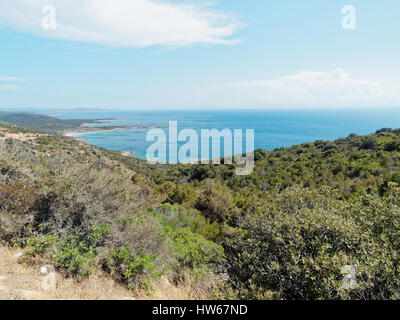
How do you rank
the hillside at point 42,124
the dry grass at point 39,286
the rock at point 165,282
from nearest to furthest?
the dry grass at point 39,286 → the rock at point 165,282 → the hillside at point 42,124

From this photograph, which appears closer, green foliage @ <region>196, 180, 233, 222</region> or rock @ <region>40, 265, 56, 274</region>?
rock @ <region>40, 265, 56, 274</region>

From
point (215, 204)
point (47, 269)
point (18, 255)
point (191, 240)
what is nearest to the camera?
point (47, 269)

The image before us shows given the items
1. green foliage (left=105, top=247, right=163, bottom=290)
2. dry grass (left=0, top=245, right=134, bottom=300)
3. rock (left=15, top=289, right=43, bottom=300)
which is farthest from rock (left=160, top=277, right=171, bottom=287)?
rock (left=15, top=289, right=43, bottom=300)

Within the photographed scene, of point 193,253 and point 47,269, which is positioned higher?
point 47,269

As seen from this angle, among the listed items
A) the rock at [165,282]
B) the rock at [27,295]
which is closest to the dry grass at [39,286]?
the rock at [27,295]

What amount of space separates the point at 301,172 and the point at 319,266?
1681 cm

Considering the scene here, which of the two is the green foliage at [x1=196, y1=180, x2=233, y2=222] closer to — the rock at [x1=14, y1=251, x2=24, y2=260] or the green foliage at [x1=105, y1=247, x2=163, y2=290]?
the green foliage at [x1=105, y1=247, x2=163, y2=290]

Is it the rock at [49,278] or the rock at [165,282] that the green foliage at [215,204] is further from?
the rock at [49,278]

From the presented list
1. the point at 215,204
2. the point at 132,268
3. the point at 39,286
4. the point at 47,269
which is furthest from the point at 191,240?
the point at 215,204

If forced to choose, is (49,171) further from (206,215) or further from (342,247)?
(206,215)

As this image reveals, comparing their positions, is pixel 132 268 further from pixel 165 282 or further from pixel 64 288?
pixel 64 288

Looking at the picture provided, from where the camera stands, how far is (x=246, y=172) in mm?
22656
